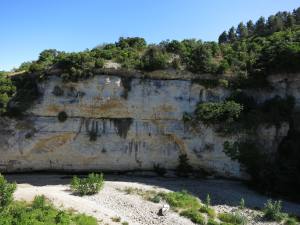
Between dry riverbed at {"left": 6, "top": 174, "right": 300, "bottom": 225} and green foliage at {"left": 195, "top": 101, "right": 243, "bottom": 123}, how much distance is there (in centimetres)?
573

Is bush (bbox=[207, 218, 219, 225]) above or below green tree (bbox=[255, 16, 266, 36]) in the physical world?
below

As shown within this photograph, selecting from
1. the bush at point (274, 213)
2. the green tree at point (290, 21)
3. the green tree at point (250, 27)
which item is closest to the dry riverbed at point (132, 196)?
the bush at point (274, 213)

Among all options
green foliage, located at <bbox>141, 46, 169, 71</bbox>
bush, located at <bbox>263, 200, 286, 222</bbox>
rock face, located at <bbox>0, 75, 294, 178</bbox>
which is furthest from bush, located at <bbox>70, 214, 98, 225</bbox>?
green foliage, located at <bbox>141, 46, 169, 71</bbox>

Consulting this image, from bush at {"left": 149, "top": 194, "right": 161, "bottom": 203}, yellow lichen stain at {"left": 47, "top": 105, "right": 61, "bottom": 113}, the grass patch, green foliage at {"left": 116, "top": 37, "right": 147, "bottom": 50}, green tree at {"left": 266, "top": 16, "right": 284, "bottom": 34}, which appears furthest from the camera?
green tree at {"left": 266, "top": 16, "right": 284, "bottom": 34}

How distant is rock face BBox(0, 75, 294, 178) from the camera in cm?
3978

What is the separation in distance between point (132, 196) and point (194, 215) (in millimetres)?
5739

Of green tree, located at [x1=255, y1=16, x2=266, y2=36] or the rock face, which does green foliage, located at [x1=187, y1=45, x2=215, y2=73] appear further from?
green tree, located at [x1=255, y1=16, x2=266, y2=36]

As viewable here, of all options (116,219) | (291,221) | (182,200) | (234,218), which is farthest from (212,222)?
(116,219)

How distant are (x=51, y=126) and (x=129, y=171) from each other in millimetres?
Answer: 8436

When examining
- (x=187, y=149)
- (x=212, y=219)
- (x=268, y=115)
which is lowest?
(x=212, y=219)

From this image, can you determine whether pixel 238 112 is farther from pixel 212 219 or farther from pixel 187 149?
pixel 212 219

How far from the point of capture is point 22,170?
3962 cm

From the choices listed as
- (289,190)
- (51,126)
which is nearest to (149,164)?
(51,126)

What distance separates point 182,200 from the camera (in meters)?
31.6
